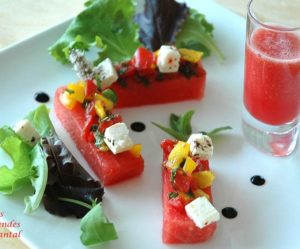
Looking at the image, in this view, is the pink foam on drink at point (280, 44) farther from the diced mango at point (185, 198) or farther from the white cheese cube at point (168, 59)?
the diced mango at point (185, 198)

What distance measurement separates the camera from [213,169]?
241 centimetres

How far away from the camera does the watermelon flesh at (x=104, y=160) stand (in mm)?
2307

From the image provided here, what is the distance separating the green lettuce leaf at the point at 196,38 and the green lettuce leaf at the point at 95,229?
1.13 meters

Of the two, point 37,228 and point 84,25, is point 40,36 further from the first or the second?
point 37,228

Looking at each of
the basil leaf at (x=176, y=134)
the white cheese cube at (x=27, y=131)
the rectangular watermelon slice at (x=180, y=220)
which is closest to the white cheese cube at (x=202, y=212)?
the rectangular watermelon slice at (x=180, y=220)

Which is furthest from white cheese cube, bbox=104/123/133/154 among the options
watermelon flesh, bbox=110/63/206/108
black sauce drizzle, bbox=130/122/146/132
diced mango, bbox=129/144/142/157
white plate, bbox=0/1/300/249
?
watermelon flesh, bbox=110/63/206/108

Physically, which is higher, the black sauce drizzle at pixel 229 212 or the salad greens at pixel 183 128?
the salad greens at pixel 183 128

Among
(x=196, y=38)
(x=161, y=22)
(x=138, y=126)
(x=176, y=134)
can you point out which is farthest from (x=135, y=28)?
(x=176, y=134)

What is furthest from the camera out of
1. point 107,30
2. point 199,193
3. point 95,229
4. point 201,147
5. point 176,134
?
point 107,30

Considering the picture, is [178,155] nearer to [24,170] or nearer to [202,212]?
[202,212]

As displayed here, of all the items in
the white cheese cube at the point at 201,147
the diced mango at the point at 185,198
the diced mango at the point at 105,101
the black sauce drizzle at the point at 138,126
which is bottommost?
the black sauce drizzle at the point at 138,126

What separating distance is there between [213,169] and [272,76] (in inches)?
16.8

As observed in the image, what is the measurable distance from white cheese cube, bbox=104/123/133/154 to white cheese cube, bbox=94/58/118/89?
32 centimetres

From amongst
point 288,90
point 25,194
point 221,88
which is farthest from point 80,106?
point 288,90
